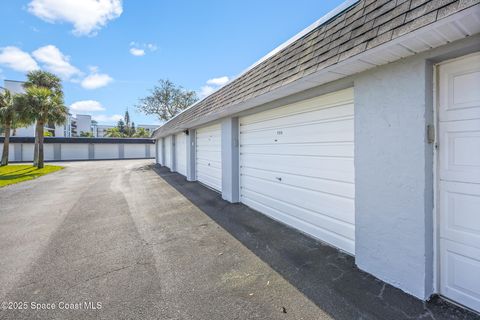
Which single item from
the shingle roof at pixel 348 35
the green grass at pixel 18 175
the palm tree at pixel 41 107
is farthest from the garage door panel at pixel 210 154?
the palm tree at pixel 41 107

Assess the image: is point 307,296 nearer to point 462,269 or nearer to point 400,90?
point 462,269

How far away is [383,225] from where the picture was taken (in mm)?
2713

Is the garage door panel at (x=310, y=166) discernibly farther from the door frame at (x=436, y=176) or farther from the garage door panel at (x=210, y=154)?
the garage door panel at (x=210, y=154)

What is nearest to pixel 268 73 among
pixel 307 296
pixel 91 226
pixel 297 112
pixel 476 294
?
pixel 297 112

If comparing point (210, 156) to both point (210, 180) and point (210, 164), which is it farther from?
point (210, 180)

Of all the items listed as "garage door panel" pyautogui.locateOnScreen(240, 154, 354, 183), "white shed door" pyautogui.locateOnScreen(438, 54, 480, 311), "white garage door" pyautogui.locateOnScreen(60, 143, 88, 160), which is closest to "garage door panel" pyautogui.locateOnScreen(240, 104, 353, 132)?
"garage door panel" pyautogui.locateOnScreen(240, 154, 354, 183)

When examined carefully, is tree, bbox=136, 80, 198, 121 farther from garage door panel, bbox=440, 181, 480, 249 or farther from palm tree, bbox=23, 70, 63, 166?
garage door panel, bbox=440, 181, 480, 249

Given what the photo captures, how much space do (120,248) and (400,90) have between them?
4583mm

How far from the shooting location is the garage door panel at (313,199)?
3.47m

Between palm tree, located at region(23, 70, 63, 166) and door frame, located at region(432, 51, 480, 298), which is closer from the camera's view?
door frame, located at region(432, 51, 480, 298)

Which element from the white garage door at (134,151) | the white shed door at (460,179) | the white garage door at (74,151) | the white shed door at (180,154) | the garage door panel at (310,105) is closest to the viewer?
the white shed door at (460,179)

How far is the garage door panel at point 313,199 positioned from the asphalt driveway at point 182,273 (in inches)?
22.3

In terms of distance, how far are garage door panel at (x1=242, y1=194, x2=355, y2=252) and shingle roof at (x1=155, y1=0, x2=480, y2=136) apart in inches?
97.9

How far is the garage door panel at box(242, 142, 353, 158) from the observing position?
348cm
